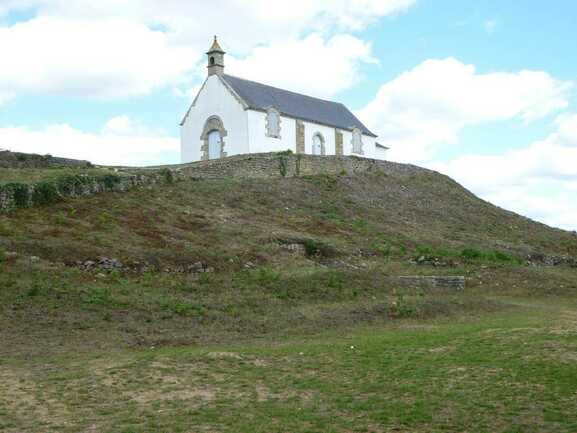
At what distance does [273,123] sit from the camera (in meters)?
34.9

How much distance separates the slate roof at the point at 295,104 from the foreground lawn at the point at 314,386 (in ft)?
77.9

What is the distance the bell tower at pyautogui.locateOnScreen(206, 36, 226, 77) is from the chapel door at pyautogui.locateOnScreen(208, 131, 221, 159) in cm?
299

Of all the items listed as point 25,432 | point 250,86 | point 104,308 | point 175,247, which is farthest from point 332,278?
point 250,86

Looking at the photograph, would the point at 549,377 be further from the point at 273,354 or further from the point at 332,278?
the point at 332,278

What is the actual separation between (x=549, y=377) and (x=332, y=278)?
28.2 feet

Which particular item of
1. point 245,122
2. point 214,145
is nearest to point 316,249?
point 245,122

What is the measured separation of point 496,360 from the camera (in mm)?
10094

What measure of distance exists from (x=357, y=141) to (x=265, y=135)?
27.4 ft

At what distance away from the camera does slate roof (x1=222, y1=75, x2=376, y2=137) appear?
34906 millimetres

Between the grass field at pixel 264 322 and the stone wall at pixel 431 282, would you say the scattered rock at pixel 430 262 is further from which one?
the stone wall at pixel 431 282

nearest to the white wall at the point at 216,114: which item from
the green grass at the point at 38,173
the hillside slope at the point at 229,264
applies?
the hillside slope at the point at 229,264

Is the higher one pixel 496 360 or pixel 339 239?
pixel 339 239

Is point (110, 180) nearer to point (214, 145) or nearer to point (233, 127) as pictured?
point (233, 127)

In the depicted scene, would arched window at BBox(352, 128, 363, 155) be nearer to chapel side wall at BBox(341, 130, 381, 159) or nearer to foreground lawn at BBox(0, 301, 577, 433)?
chapel side wall at BBox(341, 130, 381, 159)
